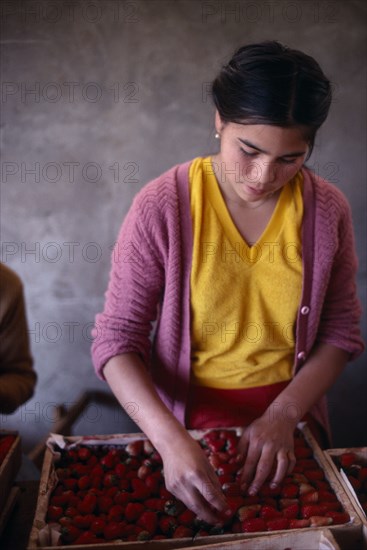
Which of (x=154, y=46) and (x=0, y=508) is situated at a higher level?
(x=154, y=46)

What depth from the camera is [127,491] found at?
112 centimetres

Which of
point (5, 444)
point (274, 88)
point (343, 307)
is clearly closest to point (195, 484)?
point (5, 444)

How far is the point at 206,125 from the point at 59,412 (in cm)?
121

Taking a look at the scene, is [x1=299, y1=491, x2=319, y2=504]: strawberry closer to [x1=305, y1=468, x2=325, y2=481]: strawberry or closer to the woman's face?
[x1=305, y1=468, x2=325, y2=481]: strawberry

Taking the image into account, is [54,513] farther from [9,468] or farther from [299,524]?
[299,524]

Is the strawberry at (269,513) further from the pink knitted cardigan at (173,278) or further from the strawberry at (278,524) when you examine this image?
the pink knitted cardigan at (173,278)

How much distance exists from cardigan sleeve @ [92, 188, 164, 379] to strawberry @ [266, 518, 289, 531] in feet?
1.50

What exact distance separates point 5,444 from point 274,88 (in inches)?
34.6

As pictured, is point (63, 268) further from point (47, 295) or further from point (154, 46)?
point (154, 46)

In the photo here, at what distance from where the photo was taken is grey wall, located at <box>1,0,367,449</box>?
5.90 ft

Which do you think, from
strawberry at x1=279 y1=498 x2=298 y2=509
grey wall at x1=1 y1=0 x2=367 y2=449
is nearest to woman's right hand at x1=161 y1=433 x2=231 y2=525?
strawberry at x1=279 y1=498 x2=298 y2=509

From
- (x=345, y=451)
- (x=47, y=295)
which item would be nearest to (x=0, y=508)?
(x=345, y=451)

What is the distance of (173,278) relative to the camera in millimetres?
1237

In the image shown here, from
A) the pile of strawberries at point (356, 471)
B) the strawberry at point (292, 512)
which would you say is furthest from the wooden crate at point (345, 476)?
the strawberry at point (292, 512)
